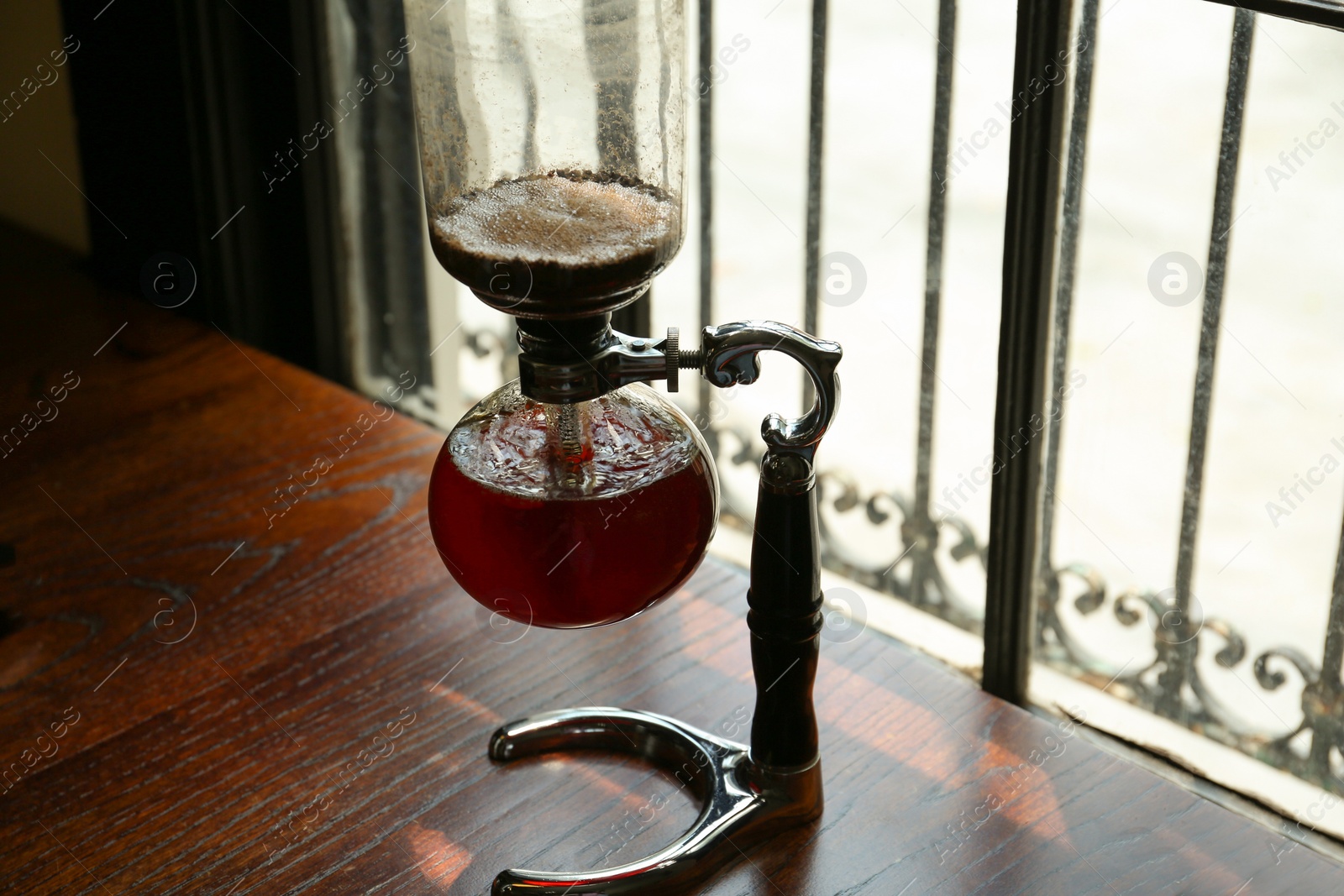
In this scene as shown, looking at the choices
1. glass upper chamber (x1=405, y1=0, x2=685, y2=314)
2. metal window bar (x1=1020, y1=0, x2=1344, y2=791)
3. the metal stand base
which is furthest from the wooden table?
glass upper chamber (x1=405, y1=0, x2=685, y2=314)

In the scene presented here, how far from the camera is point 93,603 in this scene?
1.18m

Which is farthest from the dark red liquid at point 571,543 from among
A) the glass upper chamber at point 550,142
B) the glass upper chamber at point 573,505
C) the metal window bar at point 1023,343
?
the metal window bar at point 1023,343

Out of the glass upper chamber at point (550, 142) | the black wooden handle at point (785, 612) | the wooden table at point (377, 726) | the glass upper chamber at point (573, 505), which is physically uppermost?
the glass upper chamber at point (550, 142)

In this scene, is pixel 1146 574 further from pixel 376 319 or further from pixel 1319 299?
pixel 376 319

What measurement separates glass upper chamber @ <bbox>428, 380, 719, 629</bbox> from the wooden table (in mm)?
195

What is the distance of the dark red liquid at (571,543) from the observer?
81cm

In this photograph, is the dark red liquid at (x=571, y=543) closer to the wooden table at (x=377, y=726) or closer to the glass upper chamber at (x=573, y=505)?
the glass upper chamber at (x=573, y=505)

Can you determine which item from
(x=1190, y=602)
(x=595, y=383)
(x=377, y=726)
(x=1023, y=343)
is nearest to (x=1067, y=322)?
(x=1023, y=343)

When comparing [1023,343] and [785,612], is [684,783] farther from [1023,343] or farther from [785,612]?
[1023,343]

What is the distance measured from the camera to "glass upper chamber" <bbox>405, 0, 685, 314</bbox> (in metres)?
0.75

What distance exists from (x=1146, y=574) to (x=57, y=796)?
88 centimetres

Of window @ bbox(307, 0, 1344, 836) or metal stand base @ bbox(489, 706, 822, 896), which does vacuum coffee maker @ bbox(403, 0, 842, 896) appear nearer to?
metal stand base @ bbox(489, 706, 822, 896)

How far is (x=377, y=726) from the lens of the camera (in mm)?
1033

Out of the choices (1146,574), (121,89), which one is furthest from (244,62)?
(1146,574)
